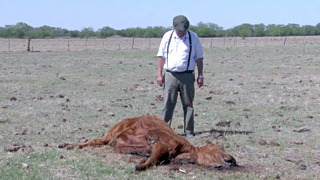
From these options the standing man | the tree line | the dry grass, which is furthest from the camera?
the tree line

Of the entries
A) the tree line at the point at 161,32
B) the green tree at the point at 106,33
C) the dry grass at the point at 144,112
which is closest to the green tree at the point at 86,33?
the tree line at the point at 161,32

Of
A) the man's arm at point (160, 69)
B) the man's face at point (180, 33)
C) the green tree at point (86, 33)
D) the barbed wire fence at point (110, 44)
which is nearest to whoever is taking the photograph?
the man's face at point (180, 33)

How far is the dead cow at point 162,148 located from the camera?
22.0 ft

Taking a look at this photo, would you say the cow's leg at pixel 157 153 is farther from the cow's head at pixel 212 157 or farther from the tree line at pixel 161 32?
the tree line at pixel 161 32

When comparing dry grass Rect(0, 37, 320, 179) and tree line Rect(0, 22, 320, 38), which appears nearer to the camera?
dry grass Rect(0, 37, 320, 179)

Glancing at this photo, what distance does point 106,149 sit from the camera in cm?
761

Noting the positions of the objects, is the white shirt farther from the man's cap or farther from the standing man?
the man's cap

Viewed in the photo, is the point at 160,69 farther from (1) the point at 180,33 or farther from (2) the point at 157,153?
(2) the point at 157,153

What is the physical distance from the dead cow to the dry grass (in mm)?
112

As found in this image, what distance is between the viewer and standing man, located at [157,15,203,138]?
888cm

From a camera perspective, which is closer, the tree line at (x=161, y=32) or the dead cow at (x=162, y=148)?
the dead cow at (x=162, y=148)

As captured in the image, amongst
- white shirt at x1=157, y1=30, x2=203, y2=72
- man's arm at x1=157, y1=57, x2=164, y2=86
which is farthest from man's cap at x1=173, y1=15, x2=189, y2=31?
man's arm at x1=157, y1=57, x2=164, y2=86

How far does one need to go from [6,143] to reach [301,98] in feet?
27.3

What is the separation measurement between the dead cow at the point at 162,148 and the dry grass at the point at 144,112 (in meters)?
0.11
